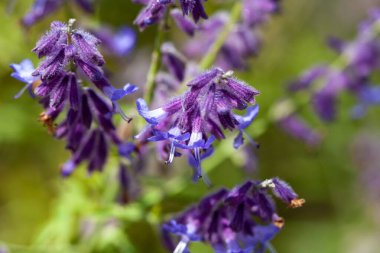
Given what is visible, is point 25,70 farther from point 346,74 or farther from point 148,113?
point 346,74

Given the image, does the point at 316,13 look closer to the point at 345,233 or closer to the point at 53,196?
the point at 345,233

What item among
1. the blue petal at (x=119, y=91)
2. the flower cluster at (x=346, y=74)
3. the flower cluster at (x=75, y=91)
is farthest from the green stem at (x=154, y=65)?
the flower cluster at (x=346, y=74)

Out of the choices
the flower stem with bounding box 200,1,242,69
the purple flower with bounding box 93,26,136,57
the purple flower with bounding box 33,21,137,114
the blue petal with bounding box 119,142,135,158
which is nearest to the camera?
the purple flower with bounding box 33,21,137,114

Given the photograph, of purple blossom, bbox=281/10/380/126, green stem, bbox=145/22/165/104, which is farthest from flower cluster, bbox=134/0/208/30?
purple blossom, bbox=281/10/380/126

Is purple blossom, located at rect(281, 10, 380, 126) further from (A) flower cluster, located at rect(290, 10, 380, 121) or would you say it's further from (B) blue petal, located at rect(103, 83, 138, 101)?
(B) blue petal, located at rect(103, 83, 138, 101)

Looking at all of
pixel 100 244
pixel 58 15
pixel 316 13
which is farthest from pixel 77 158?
pixel 316 13

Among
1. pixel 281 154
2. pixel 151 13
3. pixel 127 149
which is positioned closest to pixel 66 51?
pixel 151 13
